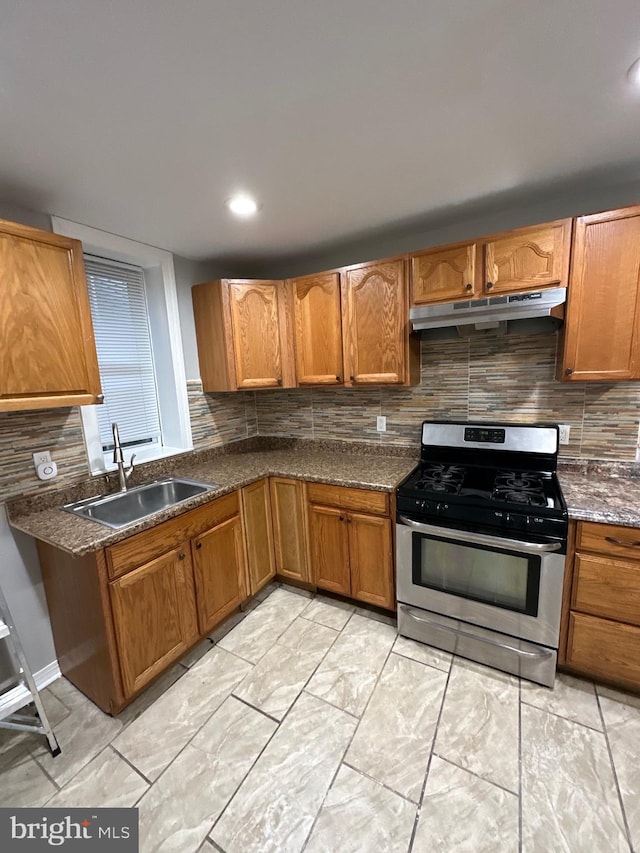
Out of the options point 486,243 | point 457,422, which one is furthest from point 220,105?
point 457,422

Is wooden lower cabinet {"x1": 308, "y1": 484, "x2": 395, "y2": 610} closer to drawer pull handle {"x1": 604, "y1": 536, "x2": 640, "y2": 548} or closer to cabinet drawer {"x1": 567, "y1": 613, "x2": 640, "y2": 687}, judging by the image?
cabinet drawer {"x1": 567, "y1": 613, "x2": 640, "y2": 687}

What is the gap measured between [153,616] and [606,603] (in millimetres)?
2024

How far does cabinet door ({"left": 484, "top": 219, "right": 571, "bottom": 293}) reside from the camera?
1.67 m

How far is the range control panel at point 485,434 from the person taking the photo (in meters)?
2.10

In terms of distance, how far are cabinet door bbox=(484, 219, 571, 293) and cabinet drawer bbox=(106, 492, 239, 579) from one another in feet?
6.10

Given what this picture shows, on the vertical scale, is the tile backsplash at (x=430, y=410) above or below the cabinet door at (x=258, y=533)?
above

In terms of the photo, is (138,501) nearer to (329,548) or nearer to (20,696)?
(20,696)

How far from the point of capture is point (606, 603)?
154cm

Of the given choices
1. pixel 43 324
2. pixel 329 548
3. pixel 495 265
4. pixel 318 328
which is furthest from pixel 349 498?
pixel 43 324

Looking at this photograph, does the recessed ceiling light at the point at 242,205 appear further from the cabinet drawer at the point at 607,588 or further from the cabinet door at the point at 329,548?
the cabinet drawer at the point at 607,588

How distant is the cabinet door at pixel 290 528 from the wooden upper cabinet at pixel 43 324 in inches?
46.9

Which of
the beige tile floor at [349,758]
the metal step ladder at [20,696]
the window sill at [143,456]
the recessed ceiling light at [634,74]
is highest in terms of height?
the recessed ceiling light at [634,74]

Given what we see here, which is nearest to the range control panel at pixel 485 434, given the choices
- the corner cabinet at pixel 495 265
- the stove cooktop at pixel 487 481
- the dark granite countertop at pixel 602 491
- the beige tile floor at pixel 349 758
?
the stove cooktop at pixel 487 481

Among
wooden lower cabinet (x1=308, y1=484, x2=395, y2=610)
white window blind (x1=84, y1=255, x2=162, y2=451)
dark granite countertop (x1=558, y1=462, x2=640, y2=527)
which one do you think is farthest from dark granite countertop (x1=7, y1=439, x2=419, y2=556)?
dark granite countertop (x1=558, y1=462, x2=640, y2=527)
